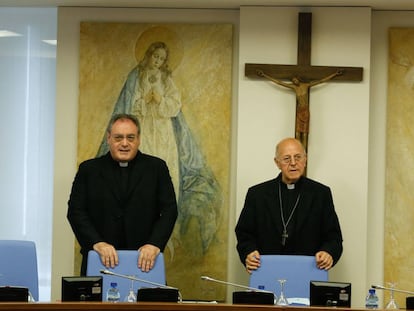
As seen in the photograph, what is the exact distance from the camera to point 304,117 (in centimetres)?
797

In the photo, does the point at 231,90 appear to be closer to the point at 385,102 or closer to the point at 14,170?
the point at 385,102

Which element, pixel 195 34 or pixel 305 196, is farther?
pixel 195 34

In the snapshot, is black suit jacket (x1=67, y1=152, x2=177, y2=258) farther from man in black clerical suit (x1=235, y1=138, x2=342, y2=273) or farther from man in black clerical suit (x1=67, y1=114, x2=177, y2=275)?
man in black clerical suit (x1=235, y1=138, x2=342, y2=273)

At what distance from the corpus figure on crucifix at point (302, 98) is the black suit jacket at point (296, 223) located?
600mm

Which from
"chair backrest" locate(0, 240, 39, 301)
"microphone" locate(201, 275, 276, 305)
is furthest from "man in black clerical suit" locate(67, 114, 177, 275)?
"microphone" locate(201, 275, 276, 305)

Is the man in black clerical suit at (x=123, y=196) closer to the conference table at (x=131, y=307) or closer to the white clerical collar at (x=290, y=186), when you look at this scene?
the white clerical collar at (x=290, y=186)

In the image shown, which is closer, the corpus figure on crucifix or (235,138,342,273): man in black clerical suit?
(235,138,342,273): man in black clerical suit

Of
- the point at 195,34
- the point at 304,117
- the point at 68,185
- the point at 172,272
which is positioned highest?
the point at 195,34

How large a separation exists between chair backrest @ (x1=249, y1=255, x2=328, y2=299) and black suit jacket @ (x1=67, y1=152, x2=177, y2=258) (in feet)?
2.59

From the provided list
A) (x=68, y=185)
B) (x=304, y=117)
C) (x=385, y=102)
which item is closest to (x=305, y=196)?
(x=304, y=117)

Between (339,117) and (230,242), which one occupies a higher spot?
(339,117)

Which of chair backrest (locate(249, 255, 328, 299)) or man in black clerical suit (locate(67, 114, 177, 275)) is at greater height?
man in black clerical suit (locate(67, 114, 177, 275))

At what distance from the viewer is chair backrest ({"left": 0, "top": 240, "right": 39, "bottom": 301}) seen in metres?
6.73

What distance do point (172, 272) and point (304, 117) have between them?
1591mm
